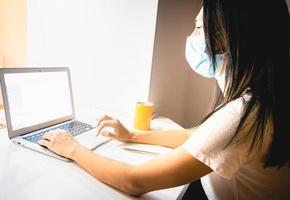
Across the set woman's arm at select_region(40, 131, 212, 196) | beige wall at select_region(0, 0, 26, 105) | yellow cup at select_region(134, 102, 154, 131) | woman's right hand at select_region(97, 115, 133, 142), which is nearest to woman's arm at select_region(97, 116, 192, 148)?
woman's right hand at select_region(97, 115, 133, 142)

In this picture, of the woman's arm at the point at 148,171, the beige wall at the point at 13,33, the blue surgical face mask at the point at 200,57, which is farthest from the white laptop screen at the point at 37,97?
the beige wall at the point at 13,33

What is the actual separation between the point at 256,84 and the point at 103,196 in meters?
0.49

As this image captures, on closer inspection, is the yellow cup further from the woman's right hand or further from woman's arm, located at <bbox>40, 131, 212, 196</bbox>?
woman's arm, located at <bbox>40, 131, 212, 196</bbox>

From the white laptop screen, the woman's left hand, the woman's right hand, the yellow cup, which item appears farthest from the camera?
the yellow cup

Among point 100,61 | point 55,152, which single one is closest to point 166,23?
point 100,61

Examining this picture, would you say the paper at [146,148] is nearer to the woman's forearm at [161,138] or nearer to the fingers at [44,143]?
the woman's forearm at [161,138]

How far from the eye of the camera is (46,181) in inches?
26.8

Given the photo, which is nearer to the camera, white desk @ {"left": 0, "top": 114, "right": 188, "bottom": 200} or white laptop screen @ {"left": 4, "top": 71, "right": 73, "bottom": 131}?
white desk @ {"left": 0, "top": 114, "right": 188, "bottom": 200}

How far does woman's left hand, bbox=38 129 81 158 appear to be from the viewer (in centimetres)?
82

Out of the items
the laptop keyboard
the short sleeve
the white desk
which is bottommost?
the laptop keyboard

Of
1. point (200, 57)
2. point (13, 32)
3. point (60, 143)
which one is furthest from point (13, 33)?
point (200, 57)

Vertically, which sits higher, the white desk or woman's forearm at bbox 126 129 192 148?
the white desk

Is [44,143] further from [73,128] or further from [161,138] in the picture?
[161,138]

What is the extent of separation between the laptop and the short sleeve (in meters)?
0.44
